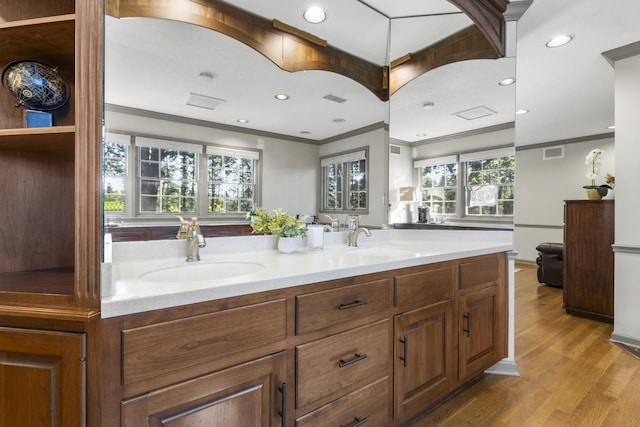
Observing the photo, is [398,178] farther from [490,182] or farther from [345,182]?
[490,182]

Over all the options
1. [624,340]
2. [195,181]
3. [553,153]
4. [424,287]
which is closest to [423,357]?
[424,287]

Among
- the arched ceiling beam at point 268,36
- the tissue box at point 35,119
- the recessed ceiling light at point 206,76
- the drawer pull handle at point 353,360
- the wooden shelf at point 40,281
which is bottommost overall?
the drawer pull handle at point 353,360

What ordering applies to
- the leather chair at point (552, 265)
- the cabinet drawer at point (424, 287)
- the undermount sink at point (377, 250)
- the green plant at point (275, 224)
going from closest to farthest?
1. the cabinet drawer at point (424, 287)
2. the green plant at point (275, 224)
3. the undermount sink at point (377, 250)
4. the leather chair at point (552, 265)

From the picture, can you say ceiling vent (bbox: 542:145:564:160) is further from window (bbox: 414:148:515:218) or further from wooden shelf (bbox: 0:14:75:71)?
wooden shelf (bbox: 0:14:75:71)

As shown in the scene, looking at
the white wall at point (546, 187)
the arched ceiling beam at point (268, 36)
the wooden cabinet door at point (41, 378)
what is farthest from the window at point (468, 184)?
the white wall at point (546, 187)

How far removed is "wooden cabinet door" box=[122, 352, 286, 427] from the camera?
2.84 ft

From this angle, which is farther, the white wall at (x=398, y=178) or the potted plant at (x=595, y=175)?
the potted plant at (x=595, y=175)

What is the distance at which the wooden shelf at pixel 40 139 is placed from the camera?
2.92 ft

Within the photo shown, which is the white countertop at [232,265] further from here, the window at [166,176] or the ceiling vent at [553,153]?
the ceiling vent at [553,153]

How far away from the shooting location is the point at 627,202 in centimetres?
270

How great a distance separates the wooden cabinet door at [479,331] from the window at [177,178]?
4.63 ft

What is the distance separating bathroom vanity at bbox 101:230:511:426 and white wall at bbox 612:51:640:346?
1.66 metres

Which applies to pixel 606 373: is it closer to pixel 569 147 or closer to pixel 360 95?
pixel 360 95

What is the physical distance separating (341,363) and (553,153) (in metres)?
6.97
